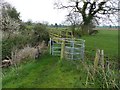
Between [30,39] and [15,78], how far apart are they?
1059 cm

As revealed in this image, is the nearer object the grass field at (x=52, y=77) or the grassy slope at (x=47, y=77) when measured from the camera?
the grass field at (x=52, y=77)

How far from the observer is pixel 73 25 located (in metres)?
35.0

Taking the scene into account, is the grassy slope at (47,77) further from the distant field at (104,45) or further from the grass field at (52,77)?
the distant field at (104,45)

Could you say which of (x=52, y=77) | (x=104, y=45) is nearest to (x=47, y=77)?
(x=52, y=77)

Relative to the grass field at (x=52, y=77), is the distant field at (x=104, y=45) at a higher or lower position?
higher

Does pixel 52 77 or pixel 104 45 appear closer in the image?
pixel 52 77

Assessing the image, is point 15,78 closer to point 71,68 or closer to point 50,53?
point 71,68

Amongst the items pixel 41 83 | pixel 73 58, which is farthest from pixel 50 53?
pixel 41 83

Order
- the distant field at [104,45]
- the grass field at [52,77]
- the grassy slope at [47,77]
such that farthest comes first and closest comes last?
the distant field at [104,45], the grassy slope at [47,77], the grass field at [52,77]

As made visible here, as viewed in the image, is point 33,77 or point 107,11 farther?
point 107,11

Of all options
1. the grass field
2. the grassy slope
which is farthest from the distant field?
the grassy slope

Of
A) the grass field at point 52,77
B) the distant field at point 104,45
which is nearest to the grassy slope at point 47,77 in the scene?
the grass field at point 52,77

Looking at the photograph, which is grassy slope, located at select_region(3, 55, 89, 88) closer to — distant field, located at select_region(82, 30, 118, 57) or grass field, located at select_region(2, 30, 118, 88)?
grass field, located at select_region(2, 30, 118, 88)

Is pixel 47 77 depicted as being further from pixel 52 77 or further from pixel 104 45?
pixel 104 45
